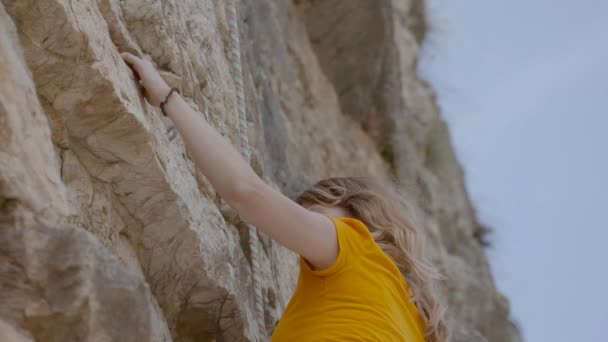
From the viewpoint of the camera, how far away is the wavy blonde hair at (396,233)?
3092 mm

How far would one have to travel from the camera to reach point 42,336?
214cm

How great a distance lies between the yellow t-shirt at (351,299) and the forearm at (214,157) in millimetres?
352

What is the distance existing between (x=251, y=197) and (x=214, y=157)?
0.53 ft

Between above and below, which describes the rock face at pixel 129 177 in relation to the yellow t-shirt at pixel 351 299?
above

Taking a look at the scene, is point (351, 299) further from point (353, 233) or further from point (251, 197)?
point (251, 197)

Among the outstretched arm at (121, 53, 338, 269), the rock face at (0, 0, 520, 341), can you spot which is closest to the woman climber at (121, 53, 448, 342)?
the outstretched arm at (121, 53, 338, 269)

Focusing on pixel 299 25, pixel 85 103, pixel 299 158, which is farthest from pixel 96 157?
pixel 299 25

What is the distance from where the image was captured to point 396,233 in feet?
10.3

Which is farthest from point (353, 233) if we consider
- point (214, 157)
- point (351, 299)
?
point (214, 157)

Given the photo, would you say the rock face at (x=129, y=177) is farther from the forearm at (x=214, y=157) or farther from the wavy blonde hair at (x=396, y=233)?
the wavy blonde hair at (x=396, y=233)

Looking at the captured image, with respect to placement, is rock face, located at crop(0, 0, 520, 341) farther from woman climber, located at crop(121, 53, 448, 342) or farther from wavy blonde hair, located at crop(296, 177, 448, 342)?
wavy blonde hair, located at crop(296, 177, 448, 342)

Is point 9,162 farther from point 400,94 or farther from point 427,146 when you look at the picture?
point 427,146

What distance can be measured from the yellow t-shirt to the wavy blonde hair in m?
0.12

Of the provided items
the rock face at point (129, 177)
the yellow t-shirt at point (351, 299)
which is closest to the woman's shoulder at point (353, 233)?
the yellow t-shirt at point (351, 299)
